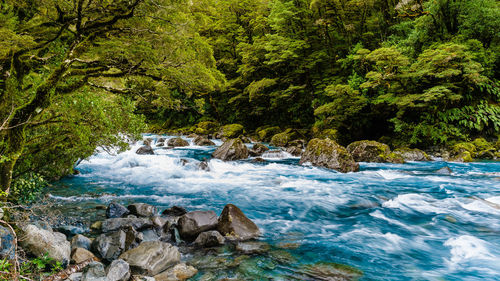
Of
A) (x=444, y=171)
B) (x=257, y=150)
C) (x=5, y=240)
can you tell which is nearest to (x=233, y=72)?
(x=257, y=150)

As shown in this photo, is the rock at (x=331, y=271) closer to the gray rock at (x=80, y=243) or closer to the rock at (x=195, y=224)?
the rock at (x=195, y=224)

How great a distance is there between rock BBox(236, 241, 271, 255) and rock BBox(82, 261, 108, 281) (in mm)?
2178

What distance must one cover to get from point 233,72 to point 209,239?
1067 inches

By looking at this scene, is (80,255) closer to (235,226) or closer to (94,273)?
(94,273)

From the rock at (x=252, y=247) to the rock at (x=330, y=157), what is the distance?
760cm

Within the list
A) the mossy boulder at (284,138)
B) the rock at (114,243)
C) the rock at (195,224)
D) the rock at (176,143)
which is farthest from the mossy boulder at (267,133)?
the rock at (114,243)

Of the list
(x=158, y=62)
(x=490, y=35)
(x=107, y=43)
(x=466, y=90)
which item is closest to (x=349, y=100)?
(x=466, y=90)

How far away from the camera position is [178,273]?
155 inches

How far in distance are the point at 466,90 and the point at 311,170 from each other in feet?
35.2

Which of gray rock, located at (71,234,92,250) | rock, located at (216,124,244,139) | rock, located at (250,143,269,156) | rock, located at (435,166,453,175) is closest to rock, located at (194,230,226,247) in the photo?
gray rock, located at (71,234,92,250)

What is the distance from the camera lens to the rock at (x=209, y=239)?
4.93 metres

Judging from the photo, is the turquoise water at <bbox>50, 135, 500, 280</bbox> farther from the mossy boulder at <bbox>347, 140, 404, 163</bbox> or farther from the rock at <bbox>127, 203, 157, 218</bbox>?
the rock at <bbox>127, 203, 157, 218</bbox>

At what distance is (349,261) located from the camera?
4.50 meters

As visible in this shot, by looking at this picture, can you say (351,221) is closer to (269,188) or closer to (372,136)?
(269,188)
